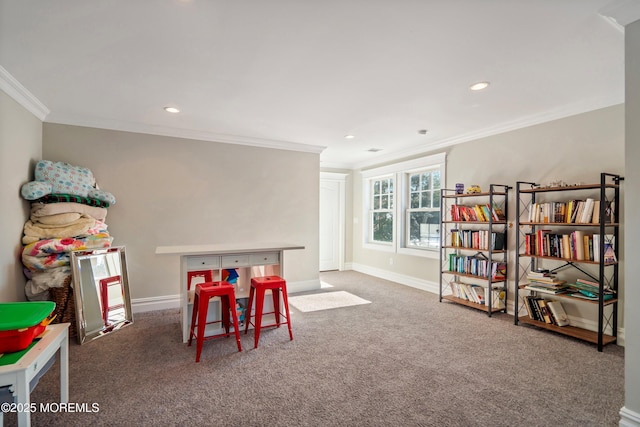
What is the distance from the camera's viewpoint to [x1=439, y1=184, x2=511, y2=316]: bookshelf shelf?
395 centimetres

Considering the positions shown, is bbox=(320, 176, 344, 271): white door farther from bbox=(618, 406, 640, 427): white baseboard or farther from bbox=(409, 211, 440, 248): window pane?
bbox=(618, 406, 640, 427): white baseboard

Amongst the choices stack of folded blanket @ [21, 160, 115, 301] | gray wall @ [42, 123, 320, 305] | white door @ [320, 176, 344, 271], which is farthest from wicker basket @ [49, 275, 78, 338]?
white door @ [320, 176, 344, 271]

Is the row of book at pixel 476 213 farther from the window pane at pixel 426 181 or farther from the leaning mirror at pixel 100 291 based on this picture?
the leaning mirror at pixel 100 291

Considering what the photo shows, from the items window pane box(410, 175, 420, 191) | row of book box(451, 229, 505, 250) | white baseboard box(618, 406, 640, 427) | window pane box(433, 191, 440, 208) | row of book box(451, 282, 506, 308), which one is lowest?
white baseboard box(618, 406, 640, 427)

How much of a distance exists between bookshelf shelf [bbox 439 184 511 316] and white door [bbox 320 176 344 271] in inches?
103

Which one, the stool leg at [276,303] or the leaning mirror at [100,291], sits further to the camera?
the stool leg at [276,303]

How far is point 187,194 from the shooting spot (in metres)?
4.32

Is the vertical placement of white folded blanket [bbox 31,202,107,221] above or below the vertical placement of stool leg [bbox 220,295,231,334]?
above

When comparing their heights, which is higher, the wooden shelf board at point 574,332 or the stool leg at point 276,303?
the stool leg at point 276,303

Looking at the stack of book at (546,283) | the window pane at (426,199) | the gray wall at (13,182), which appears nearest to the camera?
the gray wall at (13,182)

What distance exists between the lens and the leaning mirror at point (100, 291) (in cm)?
311

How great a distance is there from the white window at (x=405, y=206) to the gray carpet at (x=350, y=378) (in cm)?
213

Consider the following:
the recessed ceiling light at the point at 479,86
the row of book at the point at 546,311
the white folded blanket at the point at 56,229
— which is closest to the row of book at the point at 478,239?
the row of book at the point at 546,311

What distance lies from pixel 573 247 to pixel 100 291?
191 inches
